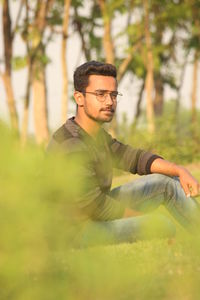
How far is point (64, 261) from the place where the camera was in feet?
10.4

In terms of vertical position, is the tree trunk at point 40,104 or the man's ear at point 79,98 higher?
the man's ear at point 79,98

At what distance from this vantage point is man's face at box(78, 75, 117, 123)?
18.5 ft

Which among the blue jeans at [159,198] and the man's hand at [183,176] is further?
the blue jeans at [159,198]

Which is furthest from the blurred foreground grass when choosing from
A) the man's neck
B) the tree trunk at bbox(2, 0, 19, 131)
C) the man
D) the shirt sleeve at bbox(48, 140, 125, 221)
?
the tree trunk at bbox(2, 0, 19, 131)

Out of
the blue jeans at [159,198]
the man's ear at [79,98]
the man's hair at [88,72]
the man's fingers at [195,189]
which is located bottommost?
the blue jeans at [159,198]

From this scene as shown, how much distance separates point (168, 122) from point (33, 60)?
5.74 metres

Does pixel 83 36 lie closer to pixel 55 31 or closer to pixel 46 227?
pixel 55 31

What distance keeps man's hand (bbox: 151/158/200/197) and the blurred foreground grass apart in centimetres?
225

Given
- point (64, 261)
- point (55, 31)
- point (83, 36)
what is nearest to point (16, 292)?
point (64, 261)

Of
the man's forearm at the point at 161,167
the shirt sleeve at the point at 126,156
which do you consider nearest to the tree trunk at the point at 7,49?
the shirt sleeve at the point at 126,156

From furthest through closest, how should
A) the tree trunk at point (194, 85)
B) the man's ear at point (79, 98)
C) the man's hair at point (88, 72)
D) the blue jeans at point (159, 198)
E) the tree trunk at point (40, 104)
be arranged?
1. the tree trunk at point (194, 85)
2. the tree trunk at point (40, 104)
3. the blue jeans at point (159, 198)
4. the man's ear at point (79, 98)
5. the man's hair at point (88, 72)

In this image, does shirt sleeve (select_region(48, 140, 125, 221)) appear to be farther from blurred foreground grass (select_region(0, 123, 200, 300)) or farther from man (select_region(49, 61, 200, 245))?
blurred foreground grass (select_region(0, 123, 200, 300))

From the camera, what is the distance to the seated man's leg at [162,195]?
6.19 meters

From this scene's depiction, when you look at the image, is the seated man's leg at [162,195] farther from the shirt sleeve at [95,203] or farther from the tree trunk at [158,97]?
the tree trunk at [158,97]
